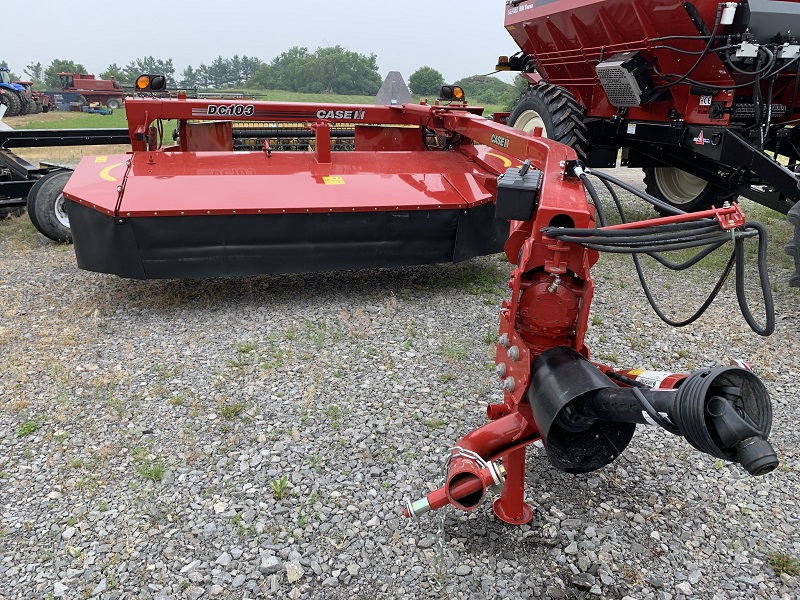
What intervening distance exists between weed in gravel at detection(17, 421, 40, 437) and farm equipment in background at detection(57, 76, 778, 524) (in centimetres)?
128

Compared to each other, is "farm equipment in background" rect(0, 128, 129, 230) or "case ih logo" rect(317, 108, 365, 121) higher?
"case ih logo" rect(317, 108, 365, 121)

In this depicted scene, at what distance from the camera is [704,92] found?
482cm

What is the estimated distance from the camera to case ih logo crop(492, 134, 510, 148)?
11.9 ft

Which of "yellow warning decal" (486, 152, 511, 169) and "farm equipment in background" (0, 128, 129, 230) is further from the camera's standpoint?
"farm equipment in background" (0, 128, 129, 230)

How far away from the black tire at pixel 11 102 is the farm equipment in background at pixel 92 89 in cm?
1187

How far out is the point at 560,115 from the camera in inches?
225

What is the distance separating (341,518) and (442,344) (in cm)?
165

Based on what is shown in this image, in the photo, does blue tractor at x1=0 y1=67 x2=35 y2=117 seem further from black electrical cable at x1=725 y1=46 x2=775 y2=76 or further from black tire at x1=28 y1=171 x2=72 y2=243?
black electrical cable at x1=725 y1=46 x2=775 y2=76

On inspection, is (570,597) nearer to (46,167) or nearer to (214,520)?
(214,520)

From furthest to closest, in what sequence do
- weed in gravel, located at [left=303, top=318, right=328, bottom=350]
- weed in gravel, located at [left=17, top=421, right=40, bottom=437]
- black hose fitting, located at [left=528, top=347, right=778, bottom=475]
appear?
weed in gravel, located at [left=303, top=318, right=328, bottom=350], weed in gravel, located at [left=17, top=421, right=40, bottom=437], black hose fitting, located at [left=528, top=347, right=778, bottom=475]

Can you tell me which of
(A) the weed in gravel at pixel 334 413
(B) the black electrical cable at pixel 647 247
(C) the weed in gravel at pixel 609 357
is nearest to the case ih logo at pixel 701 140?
(C) the weed in gravel at pixel 609 357

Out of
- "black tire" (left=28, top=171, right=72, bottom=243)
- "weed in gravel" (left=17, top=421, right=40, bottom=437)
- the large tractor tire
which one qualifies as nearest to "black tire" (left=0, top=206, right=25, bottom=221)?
"black tire" (left=28, top=171, right=72, bottom=243)

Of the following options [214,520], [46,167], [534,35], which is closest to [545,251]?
[214,520]

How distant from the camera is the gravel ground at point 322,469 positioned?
7.16 feet
